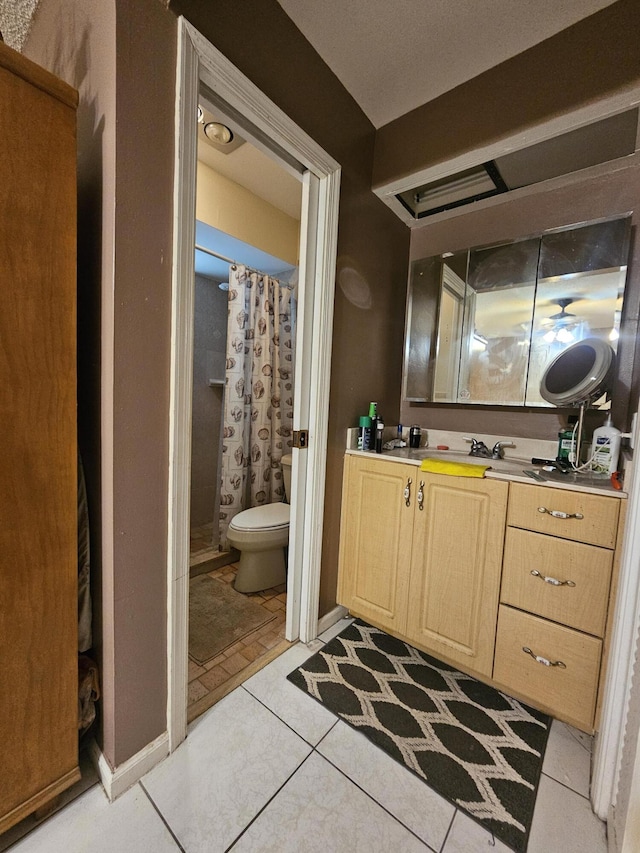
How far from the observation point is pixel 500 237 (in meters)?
1.65

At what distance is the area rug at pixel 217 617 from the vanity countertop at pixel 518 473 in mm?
975

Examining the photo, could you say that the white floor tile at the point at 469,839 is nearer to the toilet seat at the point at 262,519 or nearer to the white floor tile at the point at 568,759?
the white floor tile at the point at 568,759

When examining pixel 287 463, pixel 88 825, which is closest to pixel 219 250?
pixel 287 463

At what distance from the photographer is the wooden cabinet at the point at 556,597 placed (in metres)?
1.01

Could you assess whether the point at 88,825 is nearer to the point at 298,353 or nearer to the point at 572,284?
the point at 298,353

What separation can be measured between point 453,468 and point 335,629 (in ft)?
3.21

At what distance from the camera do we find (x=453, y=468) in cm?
127

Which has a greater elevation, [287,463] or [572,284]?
[572,284]

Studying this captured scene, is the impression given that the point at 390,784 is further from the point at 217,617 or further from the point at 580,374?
the point at 580,374

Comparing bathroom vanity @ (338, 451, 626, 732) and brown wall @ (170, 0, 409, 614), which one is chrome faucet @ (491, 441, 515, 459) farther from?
brown wall @ (170, 0, 409, 614)

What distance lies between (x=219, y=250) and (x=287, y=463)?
4.91ft

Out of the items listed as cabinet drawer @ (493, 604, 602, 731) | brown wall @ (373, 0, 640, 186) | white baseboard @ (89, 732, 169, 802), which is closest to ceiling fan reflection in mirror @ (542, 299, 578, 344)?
brown wall @ (373, 0, 640, 186)

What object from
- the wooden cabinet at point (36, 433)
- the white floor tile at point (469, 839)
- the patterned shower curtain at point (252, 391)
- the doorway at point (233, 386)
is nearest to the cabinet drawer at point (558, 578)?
the white floor tile at point (469, 839)

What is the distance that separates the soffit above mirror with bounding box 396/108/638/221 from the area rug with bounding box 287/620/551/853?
210cm
